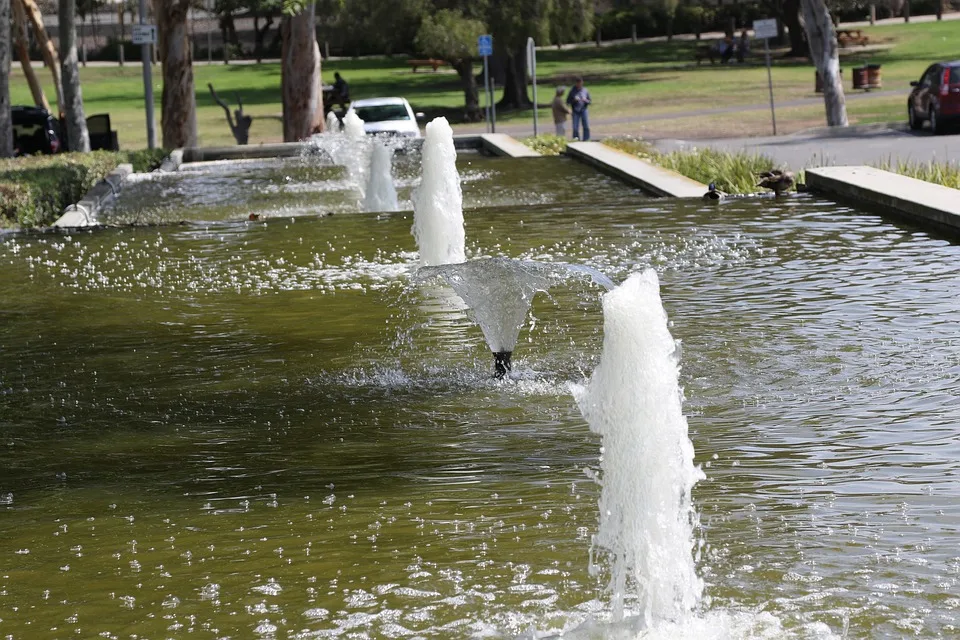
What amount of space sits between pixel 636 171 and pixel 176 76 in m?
16.8

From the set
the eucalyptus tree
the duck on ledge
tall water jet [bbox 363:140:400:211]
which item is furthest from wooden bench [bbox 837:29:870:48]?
the duck on ledge

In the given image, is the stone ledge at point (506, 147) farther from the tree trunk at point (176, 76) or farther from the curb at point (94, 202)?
the tree trunk at point (176, 76)

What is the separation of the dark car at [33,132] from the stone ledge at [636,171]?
1423cm

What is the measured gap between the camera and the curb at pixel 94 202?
19188 mm

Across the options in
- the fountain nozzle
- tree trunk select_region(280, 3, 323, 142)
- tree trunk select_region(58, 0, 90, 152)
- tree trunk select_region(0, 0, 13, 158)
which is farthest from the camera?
tree trunk select_region(280, 3, 323, 142)

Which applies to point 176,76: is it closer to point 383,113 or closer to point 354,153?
point 383,113

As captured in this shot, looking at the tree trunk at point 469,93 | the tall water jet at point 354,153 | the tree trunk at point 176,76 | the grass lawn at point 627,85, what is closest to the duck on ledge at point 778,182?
the tall water jet at point 354,153

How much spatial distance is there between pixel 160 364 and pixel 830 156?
18534 millimetres

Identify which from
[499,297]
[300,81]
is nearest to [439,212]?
[499,297]

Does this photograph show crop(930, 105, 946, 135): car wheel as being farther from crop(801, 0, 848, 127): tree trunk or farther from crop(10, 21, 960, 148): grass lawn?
Answer: crop(10, 21, 960, 148): grass lawn

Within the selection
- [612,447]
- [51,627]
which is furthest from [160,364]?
[612,447]

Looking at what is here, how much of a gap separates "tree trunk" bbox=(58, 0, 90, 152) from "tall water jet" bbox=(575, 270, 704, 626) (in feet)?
91.1

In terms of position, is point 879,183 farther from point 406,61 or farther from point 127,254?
point 406,61

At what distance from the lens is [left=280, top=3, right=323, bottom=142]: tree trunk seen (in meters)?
36.5
